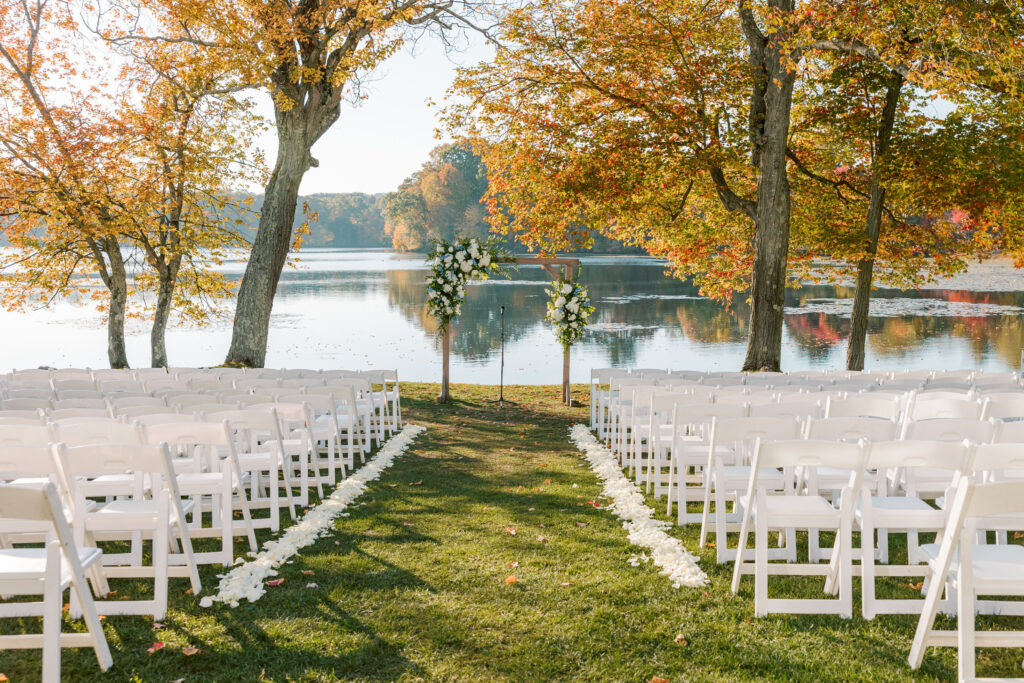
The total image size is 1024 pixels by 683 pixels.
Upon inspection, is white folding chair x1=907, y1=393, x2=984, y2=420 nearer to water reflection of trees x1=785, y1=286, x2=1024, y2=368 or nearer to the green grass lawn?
the green grass lawn

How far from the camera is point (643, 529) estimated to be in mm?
5504

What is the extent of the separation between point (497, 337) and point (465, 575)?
26.1 meters

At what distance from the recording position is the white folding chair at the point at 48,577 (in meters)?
2.99

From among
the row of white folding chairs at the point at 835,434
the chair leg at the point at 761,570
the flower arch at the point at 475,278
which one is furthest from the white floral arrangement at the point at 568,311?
the chair leg at the point at 761,570

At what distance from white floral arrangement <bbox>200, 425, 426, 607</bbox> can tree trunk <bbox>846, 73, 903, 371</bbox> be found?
12.8m

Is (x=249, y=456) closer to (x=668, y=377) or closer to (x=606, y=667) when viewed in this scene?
(x=606, y=667)

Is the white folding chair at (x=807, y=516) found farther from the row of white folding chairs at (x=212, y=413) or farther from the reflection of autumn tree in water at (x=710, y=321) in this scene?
the reflection of autumn tree in water at (x=710, y=321)

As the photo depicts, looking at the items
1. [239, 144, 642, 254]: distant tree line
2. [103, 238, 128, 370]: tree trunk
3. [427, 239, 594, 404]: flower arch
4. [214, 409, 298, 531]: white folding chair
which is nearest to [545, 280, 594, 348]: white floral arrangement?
[427, 239, 594, 404]: flower arch

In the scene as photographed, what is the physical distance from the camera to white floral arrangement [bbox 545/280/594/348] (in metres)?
13.8

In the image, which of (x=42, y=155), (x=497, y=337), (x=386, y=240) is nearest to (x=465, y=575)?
(x=42, y=155)

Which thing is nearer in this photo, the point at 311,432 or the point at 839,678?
the point at 839,678

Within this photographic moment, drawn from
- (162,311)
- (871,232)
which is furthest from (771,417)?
(162,311)

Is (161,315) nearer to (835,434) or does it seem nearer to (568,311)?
(568,311)

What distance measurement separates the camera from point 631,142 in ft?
49.6
